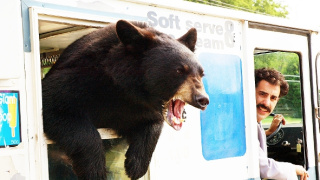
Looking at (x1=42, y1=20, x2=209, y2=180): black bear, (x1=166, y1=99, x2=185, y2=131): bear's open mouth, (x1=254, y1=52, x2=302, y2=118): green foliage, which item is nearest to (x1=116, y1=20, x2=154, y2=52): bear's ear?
(x1=42, y1=20, x2=209, y2=180): black bear

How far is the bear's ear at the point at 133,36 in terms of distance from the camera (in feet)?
9.07

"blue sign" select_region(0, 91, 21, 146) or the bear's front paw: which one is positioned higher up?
"blue sign" select_region(0, 91, 21, 146)

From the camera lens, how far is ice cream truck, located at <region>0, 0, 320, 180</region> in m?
2.52

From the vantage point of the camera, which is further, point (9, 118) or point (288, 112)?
point (288, 112)

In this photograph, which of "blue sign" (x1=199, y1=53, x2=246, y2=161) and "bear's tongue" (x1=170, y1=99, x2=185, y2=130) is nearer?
"bear's tongue" (x1=170, y1=99, x2=185, y2=130)

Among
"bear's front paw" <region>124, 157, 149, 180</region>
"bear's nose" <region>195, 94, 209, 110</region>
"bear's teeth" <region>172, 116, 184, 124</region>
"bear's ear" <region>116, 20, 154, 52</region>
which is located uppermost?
"bear's ear" <region>116, 20, 154, 52</region>

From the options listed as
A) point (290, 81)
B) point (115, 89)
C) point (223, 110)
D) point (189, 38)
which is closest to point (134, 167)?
point (115, 89)

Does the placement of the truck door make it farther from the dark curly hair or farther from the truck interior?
the dark curly hair

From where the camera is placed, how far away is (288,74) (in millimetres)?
5383

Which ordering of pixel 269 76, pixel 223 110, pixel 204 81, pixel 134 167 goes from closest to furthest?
pixel 134 167
pixel 204 81
pixel 223 110
pixel 269 76

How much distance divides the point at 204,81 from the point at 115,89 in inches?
35.9

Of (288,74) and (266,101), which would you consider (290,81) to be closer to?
(288,74)

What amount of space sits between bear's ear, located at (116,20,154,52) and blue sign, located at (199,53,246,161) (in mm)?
838

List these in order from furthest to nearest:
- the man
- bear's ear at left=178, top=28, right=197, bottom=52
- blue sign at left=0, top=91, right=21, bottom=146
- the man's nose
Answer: the man's nose → the man → bear's ear at left=178, top=28, right=197, bottom=52 → blue sign at left=0, top=91, right=21, bottom=146
